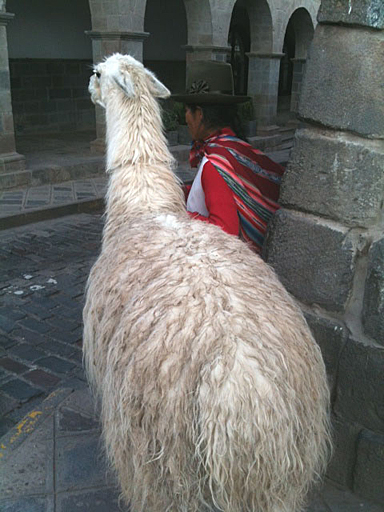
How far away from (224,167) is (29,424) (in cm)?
185

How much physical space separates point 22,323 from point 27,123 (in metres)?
10.6

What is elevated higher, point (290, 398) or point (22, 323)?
point (290, 398)

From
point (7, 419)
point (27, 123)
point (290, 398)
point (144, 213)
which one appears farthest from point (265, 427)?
point (27, 123)

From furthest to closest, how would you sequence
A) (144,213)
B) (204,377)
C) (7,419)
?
1. (7,419)
2. (144,213)
3. (204,377)

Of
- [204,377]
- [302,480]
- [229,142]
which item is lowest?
[302,480]

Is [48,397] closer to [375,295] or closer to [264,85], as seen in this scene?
[375,295]

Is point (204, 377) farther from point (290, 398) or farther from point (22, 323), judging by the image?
point (22, 323)

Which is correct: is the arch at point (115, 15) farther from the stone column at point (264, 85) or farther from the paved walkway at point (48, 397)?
the stone column at point (264, 85)

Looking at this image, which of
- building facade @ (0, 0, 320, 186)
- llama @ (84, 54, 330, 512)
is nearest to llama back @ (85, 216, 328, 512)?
llama @ (84, 54, 330, 512)

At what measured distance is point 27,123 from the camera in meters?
13.8

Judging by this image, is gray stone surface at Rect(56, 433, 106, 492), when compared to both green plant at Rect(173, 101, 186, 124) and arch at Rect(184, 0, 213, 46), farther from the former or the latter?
arch at Rect(184, 0, 213, 46)

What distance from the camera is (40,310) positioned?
4.74 meters

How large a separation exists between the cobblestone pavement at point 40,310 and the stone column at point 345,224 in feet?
6.43

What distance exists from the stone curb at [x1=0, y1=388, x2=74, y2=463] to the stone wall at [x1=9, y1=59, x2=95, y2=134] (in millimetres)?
11747
